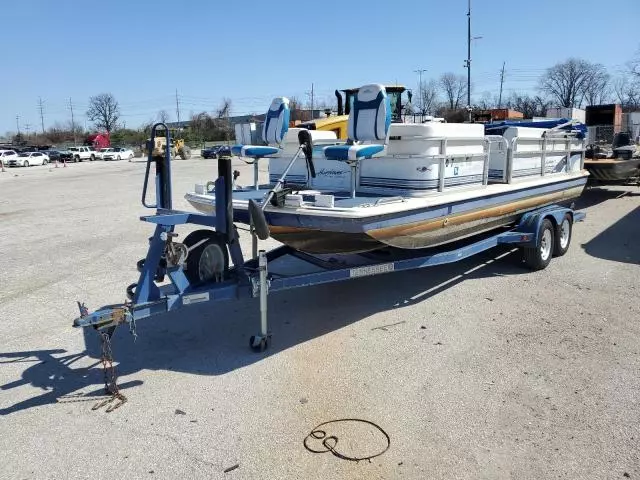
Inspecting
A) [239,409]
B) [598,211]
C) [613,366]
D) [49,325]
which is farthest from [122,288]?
[598,211]

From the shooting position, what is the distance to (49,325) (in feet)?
17.6

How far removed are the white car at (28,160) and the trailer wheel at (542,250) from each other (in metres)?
46.0

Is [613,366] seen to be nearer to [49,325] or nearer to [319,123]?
[49,325]

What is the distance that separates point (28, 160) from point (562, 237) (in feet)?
154

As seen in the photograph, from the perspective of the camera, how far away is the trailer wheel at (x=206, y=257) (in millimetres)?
4621

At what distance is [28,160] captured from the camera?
45188mm

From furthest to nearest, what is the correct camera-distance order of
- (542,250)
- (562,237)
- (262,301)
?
(562,237)
(542,250)
(262,301)

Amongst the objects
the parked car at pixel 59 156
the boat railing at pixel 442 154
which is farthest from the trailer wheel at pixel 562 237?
the parked car at pixel 59 156

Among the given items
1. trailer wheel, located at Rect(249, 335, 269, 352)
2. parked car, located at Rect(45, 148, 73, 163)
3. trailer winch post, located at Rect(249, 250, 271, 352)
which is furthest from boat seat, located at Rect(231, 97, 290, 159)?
parked car, located at Rect(45, 148, 73, 163)

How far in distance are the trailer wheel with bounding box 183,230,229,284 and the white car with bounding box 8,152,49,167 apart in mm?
45840

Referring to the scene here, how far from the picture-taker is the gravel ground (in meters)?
3.16

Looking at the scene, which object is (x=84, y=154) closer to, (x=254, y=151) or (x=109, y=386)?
(x=254, y=151)

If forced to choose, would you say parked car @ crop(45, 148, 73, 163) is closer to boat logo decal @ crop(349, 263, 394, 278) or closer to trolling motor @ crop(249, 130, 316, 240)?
trolling motor @ crop(249, 130, 316, 240)

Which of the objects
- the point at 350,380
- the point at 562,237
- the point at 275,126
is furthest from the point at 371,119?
the point at 562,237
